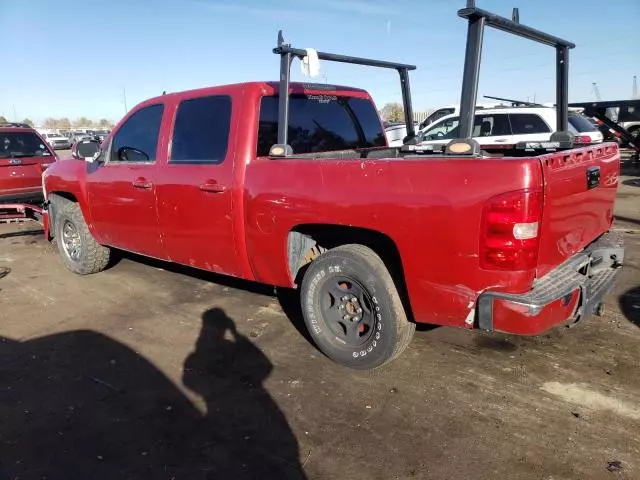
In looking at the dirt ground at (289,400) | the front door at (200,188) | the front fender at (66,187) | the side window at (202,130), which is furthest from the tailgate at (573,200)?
the front fender at (66,187)

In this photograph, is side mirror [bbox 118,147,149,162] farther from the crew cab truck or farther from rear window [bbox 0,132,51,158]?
rear window [bbox 0,132,51,158]

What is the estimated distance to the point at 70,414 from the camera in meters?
3.02

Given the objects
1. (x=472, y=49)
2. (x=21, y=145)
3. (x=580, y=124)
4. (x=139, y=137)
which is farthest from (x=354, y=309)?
(x=580, y=124)

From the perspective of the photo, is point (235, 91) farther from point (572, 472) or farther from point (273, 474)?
point (572, 472)

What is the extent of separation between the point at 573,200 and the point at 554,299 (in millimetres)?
659

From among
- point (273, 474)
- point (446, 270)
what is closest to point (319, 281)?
point (446, 270)

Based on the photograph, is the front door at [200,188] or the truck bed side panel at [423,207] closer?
the truck bed side panel at [423,207]

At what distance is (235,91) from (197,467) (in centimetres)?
270

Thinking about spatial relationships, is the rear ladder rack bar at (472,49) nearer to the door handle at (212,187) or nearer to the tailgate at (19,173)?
the door handle at (212,187)

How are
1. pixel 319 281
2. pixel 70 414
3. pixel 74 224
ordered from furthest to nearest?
pixel 74 224 → pixel 319 281 → pixel 70 414

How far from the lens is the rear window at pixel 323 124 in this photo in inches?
156

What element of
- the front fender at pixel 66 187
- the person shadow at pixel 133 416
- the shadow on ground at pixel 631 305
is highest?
the front fender at pixel 66 187

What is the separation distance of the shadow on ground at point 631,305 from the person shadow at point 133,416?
2972mm

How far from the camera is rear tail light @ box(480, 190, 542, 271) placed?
2.53 m
